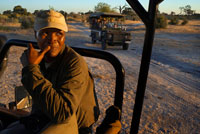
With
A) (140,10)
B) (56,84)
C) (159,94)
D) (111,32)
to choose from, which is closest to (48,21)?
(56,84)

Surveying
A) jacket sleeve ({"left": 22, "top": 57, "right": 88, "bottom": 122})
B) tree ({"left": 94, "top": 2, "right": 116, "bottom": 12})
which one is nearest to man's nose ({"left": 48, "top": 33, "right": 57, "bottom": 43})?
Answer: jacket sleeve ({"left": 22, "top": 57, "right": 88, "bottom": 122})

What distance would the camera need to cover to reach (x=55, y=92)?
0.96 metres

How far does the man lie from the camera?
0.95 metres

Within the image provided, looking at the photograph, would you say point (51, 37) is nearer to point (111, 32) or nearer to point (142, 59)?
point (142, 59)

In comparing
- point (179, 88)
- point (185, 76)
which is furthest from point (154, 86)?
point (185, 76)

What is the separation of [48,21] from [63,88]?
19.6 inches

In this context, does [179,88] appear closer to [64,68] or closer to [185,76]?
[185,76]

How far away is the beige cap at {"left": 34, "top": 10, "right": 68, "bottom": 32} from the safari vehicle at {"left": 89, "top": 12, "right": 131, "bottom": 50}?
29.1ft

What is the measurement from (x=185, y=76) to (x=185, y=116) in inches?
107

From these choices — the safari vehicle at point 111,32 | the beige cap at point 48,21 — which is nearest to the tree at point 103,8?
the safari vehicle at point 111,32

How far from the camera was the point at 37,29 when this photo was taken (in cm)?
119

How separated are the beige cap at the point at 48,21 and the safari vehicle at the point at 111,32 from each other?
8879mm

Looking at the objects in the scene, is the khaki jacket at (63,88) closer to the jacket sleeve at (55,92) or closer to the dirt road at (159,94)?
the jacket sleeve at (55,92)

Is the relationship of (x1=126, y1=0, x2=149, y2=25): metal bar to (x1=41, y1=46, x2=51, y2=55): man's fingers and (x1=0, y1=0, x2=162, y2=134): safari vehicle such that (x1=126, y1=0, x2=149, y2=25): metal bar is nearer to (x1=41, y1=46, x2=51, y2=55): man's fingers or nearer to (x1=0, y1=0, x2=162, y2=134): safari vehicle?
(x1=0, y1=0, x2=162, y2=134): safari vehicle
